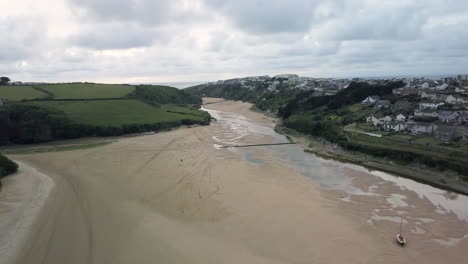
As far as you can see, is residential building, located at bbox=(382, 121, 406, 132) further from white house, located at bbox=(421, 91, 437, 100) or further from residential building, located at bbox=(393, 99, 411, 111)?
white house, located at bbox=(421, 91, 437, 100)

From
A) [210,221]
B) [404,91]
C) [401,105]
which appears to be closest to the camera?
[210,221]

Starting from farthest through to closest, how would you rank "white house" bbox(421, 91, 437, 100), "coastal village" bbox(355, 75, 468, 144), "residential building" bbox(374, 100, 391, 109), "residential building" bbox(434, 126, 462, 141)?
"white house" bbox(421, 91, 437, 100) → "residential building" bbox(374, 100, 391, 109) → "coastal village" bbox(355, 75, 468, 144) → "residential building" bbox(434, 126, 462, 141)

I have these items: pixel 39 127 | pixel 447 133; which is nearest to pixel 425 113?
pixel 447 133

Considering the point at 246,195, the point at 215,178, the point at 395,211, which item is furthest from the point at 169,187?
the point at 395,211

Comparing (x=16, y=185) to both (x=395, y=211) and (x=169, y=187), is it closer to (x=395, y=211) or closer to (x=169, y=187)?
(x=169, y=187)

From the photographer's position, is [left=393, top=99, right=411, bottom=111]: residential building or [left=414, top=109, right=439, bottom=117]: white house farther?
[left=393, top=99, right=411, bottom=111]: residential building

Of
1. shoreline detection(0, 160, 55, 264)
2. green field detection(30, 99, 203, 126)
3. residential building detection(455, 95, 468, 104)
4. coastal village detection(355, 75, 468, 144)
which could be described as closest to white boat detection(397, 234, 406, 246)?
coastal village detection(355, 75, 468, 144)

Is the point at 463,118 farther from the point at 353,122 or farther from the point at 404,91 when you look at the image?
the point at 404,91
